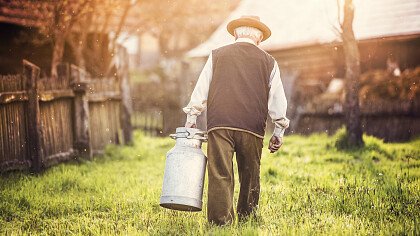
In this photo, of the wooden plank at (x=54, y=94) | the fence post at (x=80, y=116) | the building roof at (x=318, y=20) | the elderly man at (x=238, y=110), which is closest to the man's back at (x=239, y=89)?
the elderly man at (x=238, y=110)

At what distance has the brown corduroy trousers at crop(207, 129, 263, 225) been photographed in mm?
4660

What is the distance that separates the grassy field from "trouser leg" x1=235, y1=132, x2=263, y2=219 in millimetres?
206

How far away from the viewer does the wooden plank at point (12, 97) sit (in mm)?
7452

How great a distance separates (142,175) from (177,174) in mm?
3231

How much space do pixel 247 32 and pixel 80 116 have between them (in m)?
5.35

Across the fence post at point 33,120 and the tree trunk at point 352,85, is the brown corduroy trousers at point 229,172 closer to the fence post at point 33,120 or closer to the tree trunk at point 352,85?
the fence post at point 33,120

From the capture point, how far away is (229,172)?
4727 mm

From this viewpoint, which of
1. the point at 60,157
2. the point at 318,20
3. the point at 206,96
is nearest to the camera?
the point at 206,96

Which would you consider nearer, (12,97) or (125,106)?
(12,97)

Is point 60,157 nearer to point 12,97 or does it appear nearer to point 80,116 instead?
point 80,116

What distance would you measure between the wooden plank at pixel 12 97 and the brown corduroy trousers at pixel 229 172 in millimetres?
4086

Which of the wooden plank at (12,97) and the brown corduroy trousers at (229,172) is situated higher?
the wooden plank at (12,97)

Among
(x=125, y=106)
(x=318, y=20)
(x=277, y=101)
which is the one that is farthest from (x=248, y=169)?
(x=318, y=20)

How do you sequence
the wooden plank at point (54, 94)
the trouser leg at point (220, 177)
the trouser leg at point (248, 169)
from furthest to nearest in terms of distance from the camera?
the wooden plank at point (54, 94) < the trouser leg at point (248, 169) < the trouser leg at point (220, 177)
